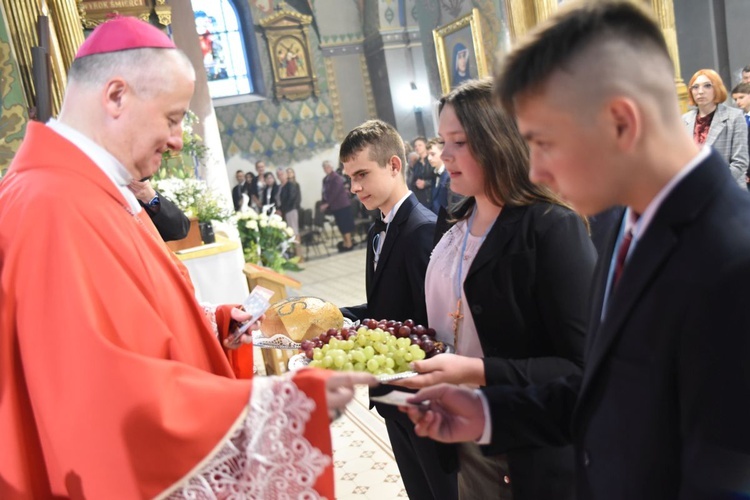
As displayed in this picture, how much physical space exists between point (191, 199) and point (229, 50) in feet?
43.0

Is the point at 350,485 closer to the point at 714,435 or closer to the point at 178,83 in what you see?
the point at 178,83

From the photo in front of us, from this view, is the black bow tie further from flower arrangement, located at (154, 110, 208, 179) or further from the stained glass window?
the stained glass window

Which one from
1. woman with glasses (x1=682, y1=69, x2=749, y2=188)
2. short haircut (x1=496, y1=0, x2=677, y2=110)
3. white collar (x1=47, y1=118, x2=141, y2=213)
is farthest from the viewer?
woman with glasses (x1=682, y1=69, x2=749, y2=188)

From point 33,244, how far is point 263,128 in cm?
1702

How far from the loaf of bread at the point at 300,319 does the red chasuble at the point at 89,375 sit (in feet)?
3.24

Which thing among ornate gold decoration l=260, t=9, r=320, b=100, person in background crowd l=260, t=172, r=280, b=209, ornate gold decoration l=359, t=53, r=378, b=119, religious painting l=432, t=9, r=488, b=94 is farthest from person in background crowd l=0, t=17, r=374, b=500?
ornate gold decoration l=359, t=53, r=378, b=119

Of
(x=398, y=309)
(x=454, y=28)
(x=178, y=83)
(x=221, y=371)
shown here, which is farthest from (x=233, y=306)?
(x=454, y=28)

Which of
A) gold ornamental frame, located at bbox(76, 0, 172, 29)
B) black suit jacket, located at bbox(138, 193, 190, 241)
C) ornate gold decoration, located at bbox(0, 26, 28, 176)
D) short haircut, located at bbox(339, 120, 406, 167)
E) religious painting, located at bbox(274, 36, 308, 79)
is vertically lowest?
black suit jacket, located at bbox(138, 193, 190, 241)

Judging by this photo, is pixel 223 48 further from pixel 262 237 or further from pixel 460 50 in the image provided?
pixel 262 237

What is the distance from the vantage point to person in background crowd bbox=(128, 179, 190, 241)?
129 inches

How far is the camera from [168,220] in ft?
11.5

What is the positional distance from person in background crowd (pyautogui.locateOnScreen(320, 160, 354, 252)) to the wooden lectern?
33.5ft

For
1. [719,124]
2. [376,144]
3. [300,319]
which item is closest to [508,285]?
[300,319]

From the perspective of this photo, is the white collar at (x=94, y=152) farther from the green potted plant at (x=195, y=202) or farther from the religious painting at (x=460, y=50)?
the religious painting at (x=460, y=50)
